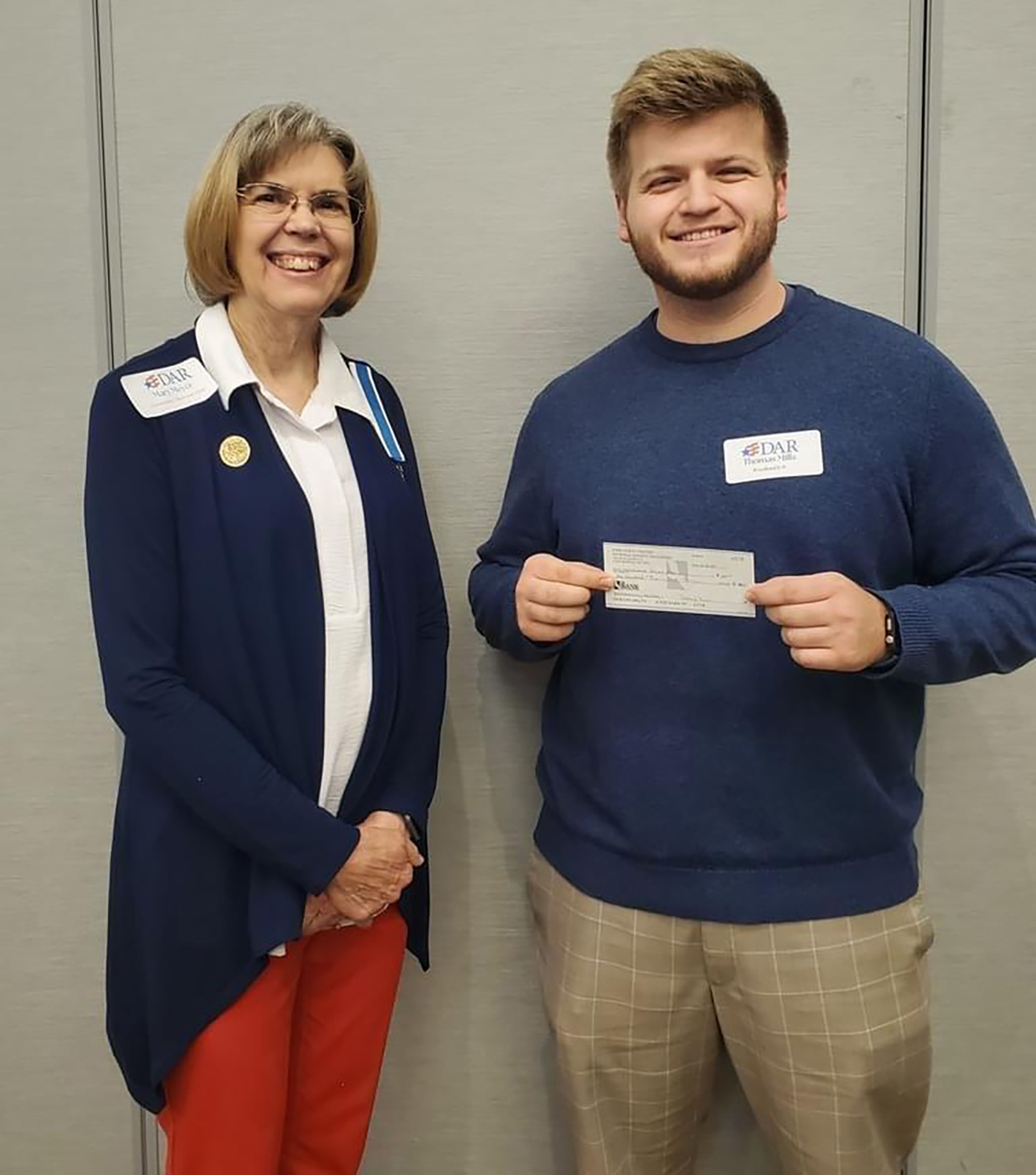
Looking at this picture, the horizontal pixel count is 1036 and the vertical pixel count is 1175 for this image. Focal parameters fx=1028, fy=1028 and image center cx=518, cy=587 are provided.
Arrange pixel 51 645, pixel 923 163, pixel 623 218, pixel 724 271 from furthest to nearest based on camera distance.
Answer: pixel 51 645 < pixel 923 163 < pixel 623 218 < pixel 724 271

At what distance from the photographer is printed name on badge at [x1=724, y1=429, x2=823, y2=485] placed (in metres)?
1.23

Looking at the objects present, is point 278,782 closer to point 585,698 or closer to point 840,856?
point 585,698

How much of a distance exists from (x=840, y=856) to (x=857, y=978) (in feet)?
0.49

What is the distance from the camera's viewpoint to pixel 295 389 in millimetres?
1310

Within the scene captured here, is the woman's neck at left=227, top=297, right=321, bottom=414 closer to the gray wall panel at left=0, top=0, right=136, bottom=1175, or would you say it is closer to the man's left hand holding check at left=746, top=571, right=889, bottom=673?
the gray wall panel at left=0, top=0, right=136, bottom=1175

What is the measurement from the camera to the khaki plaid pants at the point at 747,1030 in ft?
4.14

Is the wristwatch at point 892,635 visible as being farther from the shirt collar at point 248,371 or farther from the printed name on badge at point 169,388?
the printed name on badge at point 169,388

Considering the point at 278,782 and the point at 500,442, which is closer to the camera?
the point at 278,782

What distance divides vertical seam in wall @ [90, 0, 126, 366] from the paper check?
92 cm

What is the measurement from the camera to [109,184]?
1.60m

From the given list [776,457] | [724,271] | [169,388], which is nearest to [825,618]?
[776,457]

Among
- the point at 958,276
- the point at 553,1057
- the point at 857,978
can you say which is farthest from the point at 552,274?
the point at 553,1057

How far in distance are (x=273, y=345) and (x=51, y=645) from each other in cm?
72

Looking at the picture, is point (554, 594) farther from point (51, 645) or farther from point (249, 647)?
point (51, 645)
